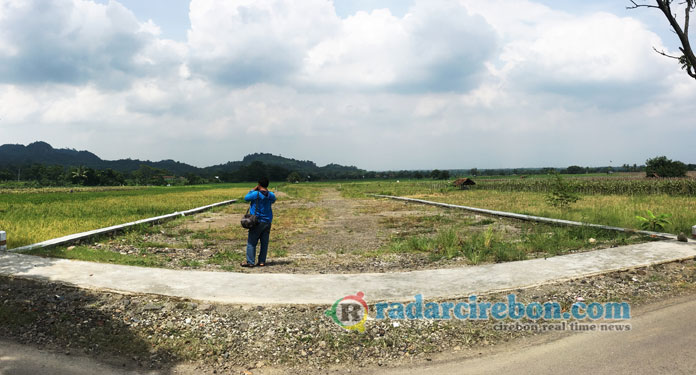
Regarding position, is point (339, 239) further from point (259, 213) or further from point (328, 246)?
point (259, 213)

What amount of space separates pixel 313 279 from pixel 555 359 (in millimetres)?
3457

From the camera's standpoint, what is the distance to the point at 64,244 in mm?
8602

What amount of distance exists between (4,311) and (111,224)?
8490 mm

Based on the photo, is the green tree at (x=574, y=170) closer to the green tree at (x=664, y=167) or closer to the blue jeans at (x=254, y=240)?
the green tree at (x=664, y=167)

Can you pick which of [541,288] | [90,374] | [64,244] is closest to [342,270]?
[541,288]

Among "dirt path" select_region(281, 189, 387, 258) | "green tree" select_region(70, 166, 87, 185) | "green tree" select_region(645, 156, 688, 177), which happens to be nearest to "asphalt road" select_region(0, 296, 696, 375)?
"dirt path" select_region(281, 189, 387, 258)

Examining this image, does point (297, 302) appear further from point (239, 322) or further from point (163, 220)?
point (163, 220)

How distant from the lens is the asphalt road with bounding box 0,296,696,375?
3.42 metres

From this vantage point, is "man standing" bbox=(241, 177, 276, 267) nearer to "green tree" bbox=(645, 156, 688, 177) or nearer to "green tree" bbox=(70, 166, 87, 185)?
"green tree" bbox=(645, 156, 688, 177)

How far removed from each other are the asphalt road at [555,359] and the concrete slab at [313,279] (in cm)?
132

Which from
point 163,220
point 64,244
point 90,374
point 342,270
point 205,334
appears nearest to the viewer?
point 90,374

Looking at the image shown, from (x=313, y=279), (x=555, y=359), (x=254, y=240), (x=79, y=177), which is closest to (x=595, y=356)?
(x=555, y=359)

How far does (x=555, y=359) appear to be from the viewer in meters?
3.59

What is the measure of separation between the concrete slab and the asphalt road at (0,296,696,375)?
1317 mm
